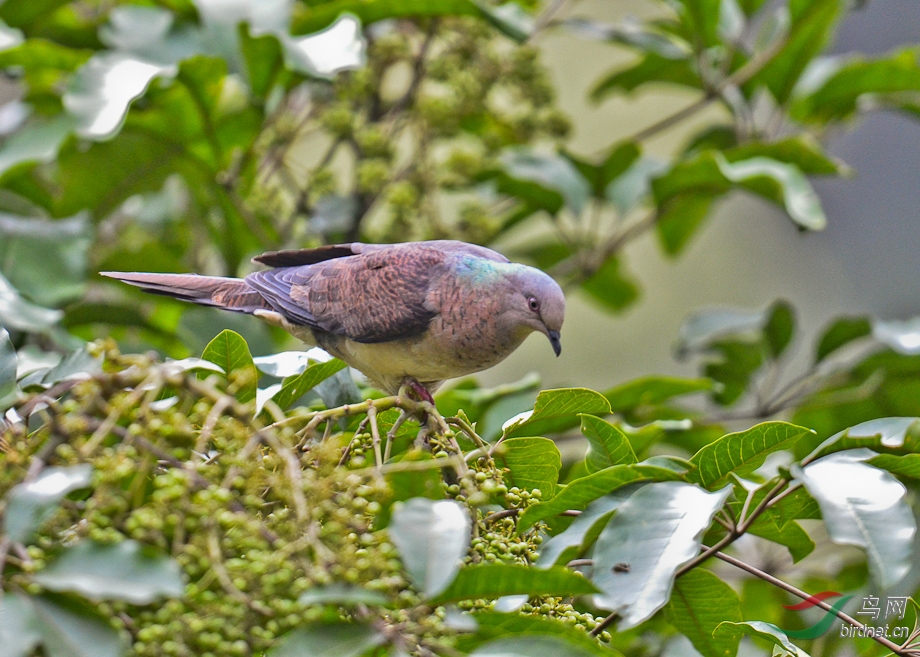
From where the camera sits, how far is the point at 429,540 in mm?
660

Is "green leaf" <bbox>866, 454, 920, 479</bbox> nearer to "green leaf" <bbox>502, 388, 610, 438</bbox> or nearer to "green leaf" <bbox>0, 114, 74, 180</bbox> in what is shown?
"green leaf" <bbox>502, 388, 610, 438</bbox>

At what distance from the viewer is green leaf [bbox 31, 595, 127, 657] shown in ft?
2.03

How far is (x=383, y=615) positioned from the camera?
0.69 metres

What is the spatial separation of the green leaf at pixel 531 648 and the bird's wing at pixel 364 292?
0.97 metres

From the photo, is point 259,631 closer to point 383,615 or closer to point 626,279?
point 383,615

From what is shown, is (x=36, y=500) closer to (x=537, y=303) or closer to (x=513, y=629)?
(x=513, y=629)

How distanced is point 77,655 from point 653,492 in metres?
0.56

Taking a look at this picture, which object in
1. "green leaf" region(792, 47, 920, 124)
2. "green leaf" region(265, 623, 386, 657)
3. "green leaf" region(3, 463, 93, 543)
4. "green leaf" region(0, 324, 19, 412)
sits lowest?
"green leaf" region(0, 324, 19, 412)

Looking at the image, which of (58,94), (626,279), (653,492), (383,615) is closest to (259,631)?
(383,615)

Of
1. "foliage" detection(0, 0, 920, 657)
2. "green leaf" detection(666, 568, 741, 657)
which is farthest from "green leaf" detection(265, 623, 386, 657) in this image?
"green leaf" detection(666, 568, 741, 657)

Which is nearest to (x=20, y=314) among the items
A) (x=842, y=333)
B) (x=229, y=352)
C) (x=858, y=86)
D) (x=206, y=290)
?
(x=206, y=290)

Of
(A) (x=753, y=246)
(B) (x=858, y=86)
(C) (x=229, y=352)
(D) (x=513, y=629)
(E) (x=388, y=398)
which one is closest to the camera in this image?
(D) (x=513, y=629)

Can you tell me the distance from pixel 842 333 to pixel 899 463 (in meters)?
1.60

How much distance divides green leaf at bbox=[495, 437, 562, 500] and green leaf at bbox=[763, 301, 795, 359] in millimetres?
1584
